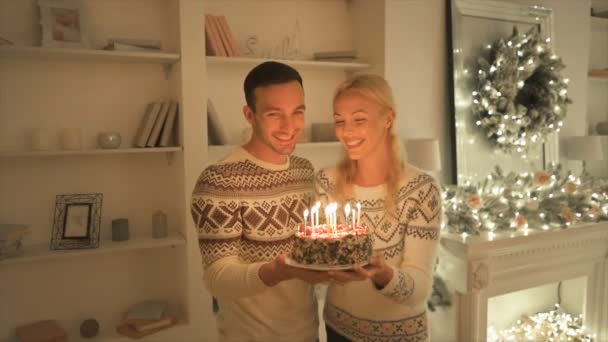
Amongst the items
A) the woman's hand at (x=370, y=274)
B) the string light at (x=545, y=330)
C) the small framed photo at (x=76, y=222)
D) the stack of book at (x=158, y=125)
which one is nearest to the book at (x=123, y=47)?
the stack of book at (x=158, y=125)

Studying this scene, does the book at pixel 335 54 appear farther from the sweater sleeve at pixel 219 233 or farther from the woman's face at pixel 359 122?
the sweater sleeve at pixel 219 233

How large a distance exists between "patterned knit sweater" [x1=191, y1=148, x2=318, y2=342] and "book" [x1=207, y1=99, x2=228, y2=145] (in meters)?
1.16

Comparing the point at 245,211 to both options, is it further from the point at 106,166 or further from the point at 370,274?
the point at 106,166

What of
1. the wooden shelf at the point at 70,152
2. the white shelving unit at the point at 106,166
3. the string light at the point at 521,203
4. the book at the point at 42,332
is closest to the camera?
the wooden shelf at the point at 70,152

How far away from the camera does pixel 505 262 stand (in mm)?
2742

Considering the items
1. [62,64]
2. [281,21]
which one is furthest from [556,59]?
[62,64]

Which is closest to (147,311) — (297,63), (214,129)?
(214,129)

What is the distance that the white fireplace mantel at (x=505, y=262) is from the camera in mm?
2621

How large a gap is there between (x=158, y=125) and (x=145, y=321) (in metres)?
1.06

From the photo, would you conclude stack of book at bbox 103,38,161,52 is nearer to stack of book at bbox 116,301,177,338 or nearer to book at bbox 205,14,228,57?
book at bbox 205,14,228,57

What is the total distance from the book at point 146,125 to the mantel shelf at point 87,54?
25 centimetres

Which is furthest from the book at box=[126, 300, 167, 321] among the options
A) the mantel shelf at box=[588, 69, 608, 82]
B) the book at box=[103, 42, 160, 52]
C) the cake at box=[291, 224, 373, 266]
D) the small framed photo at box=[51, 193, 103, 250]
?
the mantel shelf at box=[588, 69, 608, 82]

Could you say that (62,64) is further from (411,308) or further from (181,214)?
(411,308)

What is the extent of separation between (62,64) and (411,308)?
6.96ft
